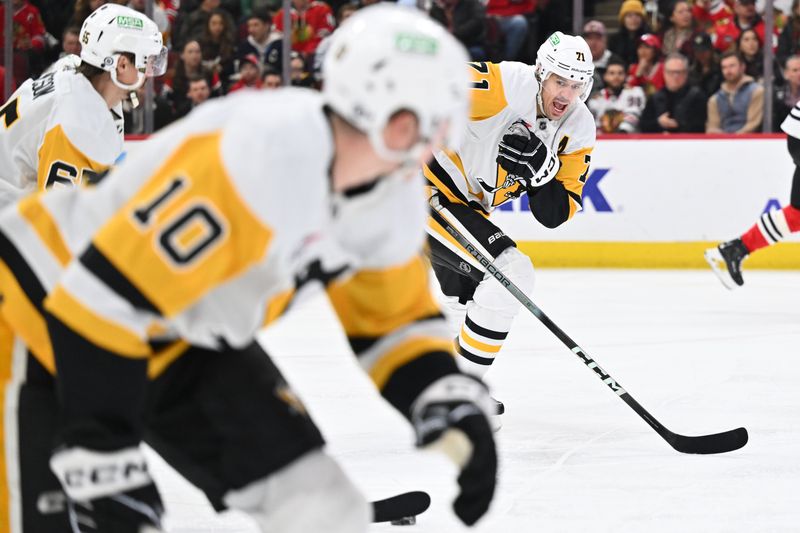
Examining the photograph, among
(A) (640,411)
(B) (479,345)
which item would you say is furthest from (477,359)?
(A) (640,411)

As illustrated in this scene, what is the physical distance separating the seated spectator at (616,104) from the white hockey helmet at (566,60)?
326 cm

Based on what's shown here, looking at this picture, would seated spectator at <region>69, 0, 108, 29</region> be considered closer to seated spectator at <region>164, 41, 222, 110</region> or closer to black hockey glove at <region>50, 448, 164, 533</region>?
seated spectator at <region>164, 41, 222, 110</region>

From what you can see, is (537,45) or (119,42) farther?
(537,45)

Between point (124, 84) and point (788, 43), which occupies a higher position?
point (124, 84)

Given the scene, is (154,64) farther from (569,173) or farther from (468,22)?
(468,22)

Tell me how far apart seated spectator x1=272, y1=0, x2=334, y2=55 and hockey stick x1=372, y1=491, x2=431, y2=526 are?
528 cm

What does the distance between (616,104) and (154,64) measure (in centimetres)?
408

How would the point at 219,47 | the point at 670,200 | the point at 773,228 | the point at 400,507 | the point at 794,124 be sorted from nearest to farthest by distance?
the point at 400,507, the point at 794,124, the point at 773,228, the point at 670,200, the point at 219,47

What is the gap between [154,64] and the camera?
3748mm

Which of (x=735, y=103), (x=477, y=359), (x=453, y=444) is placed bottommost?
(x=735, y=103)

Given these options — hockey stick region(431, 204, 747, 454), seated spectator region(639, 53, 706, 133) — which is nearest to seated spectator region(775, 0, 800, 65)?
seated spectator region(639, 53, 706, 133)

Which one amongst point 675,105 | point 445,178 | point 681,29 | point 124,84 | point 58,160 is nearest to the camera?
point 58,160

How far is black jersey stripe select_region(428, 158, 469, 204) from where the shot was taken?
4.29 meters

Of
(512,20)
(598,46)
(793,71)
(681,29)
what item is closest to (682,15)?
(681,29)
